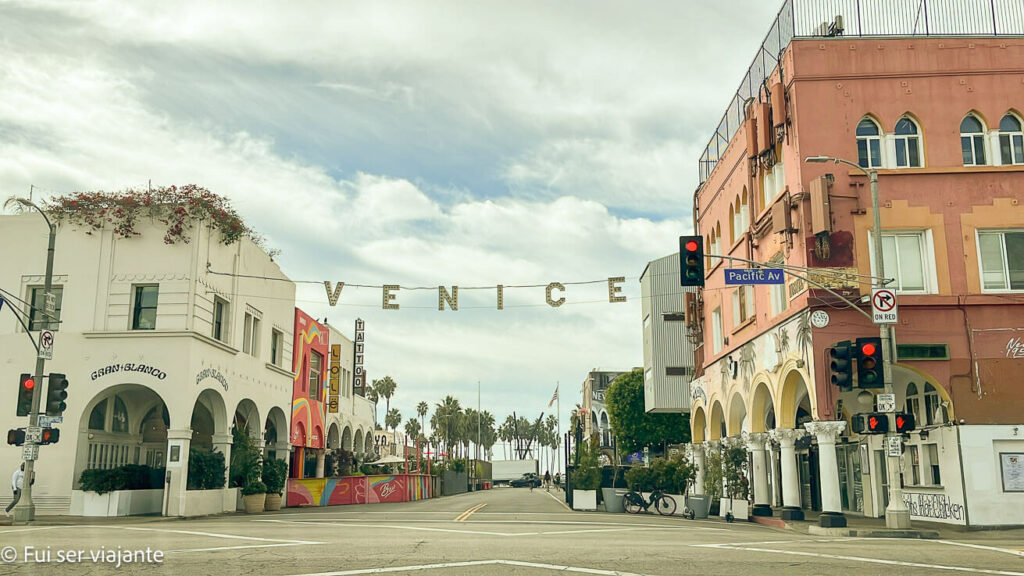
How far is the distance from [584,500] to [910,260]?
1819 cm

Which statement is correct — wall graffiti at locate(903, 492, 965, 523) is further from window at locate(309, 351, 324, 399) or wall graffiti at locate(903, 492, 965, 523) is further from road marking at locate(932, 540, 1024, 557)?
window at locate(309, 351, 324, 399)

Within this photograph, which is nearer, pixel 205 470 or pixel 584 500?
pixel 205 470

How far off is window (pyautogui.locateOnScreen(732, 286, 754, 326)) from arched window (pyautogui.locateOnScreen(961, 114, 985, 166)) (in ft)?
27.4

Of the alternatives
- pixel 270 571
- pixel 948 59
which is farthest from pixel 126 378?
pixel 948 59

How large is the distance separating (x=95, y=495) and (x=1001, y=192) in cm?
3085

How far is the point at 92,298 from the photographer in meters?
32.2

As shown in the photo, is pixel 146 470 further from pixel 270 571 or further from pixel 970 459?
pixel 970 459

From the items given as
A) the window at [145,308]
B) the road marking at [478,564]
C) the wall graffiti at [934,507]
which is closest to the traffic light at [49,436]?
the window at [145,308]

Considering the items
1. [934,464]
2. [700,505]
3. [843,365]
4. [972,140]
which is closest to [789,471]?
[934,464]

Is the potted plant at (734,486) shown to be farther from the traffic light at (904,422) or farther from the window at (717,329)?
the traffic light at (904,422)

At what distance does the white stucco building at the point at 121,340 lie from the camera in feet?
102

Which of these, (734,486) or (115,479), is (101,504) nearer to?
(115,479)

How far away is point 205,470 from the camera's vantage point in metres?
33.0

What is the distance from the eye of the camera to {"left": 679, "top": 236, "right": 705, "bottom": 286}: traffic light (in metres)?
19.6
